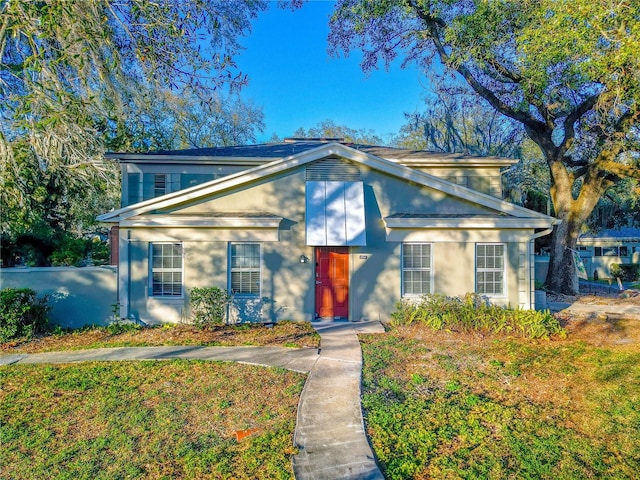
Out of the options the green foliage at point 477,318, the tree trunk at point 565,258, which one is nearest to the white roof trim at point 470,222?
the green foliage at point 477,318

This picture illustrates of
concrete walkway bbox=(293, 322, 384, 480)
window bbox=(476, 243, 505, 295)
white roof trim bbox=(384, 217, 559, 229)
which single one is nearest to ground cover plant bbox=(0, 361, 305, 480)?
concrete walkway bbox=(293, 322, 384, 480)

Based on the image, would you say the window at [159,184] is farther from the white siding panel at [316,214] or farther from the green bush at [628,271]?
the green bush at [628,271]

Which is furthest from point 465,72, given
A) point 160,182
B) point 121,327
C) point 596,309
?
point 121,327

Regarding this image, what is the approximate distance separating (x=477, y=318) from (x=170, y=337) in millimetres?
7928

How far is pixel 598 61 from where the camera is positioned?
11.1m

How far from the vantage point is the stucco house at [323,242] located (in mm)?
10734

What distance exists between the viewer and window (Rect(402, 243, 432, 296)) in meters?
11.4

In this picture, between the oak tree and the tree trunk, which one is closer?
the oak tree

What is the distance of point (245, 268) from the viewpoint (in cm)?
1105

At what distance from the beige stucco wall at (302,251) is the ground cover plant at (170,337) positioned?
0.64 metres

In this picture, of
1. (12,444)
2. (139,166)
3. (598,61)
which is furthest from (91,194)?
(598,61)

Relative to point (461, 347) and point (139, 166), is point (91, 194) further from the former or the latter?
point (461, 347)

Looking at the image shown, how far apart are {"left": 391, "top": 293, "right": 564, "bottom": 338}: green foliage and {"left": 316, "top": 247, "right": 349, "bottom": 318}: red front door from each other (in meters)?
1.68

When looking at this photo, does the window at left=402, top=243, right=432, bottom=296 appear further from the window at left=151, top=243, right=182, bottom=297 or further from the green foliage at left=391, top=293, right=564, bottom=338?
the window at left=151, top=243, right=182, bottom=297
